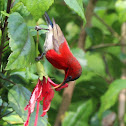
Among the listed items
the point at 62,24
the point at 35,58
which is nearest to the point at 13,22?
the point at 35,58

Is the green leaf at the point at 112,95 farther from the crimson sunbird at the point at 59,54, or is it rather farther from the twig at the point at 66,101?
the crimson sunbird at the point at 59,54

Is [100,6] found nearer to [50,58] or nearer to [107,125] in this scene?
[107,125]

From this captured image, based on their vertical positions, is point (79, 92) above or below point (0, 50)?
below

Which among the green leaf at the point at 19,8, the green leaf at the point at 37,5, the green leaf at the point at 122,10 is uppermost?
the green leaf at the point at 37,5

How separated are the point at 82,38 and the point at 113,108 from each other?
21.4 inches

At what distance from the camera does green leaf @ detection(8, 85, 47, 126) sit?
0.54 meters

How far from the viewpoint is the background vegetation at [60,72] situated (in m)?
0.47

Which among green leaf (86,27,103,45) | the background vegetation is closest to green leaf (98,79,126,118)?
the background vegetation

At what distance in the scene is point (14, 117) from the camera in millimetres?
676

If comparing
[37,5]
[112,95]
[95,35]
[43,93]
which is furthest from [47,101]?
[95,35]

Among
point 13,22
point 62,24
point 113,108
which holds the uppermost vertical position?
point 13,22

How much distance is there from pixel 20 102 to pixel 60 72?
0.78 metres

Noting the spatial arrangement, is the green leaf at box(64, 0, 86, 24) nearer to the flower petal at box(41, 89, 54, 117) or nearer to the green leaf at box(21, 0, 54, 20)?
the green leaf at box(21, 0, 54, 20)

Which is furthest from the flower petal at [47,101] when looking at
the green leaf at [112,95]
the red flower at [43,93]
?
the green leaf at [112,95]
